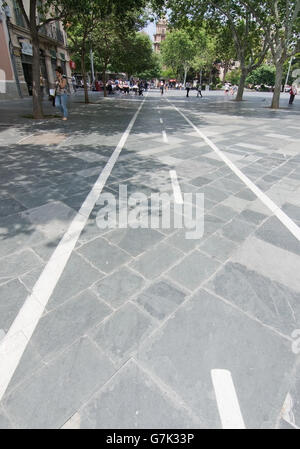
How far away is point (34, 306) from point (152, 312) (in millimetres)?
1122

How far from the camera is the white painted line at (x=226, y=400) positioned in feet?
5.46

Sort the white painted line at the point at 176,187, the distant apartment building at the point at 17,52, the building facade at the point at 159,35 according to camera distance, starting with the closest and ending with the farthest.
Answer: the white painted line at the point at 176,187, the distant apartment building at the point at 17,52, the building facade at the point at 159,35

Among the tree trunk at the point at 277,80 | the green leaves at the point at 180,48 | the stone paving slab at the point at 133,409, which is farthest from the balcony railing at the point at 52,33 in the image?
the green leaves at the point at 180,48

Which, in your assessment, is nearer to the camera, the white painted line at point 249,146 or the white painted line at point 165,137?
the white painted line at point 249,146

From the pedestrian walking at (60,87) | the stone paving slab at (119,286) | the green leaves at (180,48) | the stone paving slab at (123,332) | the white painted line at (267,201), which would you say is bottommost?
the stone paving slab at (123,332)

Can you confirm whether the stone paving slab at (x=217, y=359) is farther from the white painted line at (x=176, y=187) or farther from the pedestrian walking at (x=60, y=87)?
the pedestrian walking at (x=60, y=87)

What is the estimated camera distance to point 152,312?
2434 mm

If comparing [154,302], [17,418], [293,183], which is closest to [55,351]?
[17,418]

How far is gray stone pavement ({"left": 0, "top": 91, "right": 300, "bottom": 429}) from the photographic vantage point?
1.73 m

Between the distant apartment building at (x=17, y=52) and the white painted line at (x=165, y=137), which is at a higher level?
the distant apartment building at (x=17, y=52)

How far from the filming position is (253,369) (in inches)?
77.5

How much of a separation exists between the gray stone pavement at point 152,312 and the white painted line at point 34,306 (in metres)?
0.06

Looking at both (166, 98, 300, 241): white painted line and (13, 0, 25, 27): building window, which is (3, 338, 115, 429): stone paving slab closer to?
(166, 98, 300, 241): white painted line

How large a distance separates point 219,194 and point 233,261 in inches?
83.3
